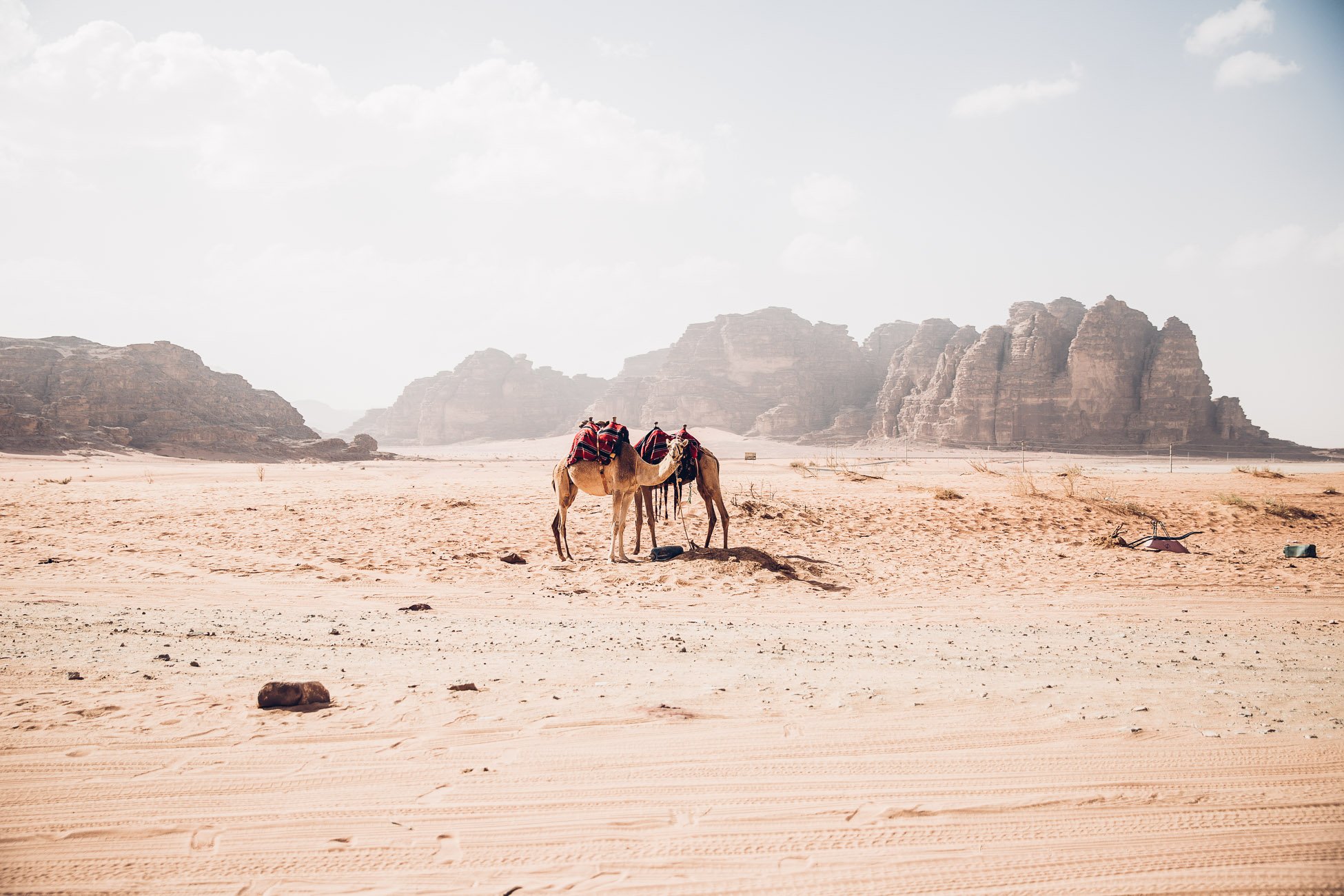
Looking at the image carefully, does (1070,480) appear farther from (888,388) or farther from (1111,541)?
(888,388)

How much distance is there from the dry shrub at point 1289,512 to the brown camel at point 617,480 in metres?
13.8

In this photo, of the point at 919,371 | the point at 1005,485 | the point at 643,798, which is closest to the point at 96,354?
the point at 1005,485

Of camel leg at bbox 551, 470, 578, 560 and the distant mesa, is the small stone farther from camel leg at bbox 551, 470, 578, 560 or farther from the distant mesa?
the distant mesa

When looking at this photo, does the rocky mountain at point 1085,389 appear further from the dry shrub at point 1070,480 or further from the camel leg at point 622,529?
the camel leg at point 622,529

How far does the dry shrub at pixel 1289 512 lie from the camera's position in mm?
15734

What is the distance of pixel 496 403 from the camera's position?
166 meters

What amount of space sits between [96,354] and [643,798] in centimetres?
8761

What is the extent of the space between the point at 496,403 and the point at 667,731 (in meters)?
167

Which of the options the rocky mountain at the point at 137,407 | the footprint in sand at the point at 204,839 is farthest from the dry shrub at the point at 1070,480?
the rocky mountain at the point at 137,407

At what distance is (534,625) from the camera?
7449 mm

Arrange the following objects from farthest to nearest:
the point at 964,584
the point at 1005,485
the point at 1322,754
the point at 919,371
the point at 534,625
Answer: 1. the point at 919,371
2. the point at 1005,485
3. the point at 964,584
4. the point at 534,625
5. the point at 1322,754

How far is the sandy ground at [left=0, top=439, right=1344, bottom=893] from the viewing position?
3029 millimetres

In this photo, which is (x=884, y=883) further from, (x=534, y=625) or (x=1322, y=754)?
(x=534, y=625)

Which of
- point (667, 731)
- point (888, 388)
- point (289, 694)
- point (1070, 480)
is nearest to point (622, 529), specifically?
point (289, 694)
